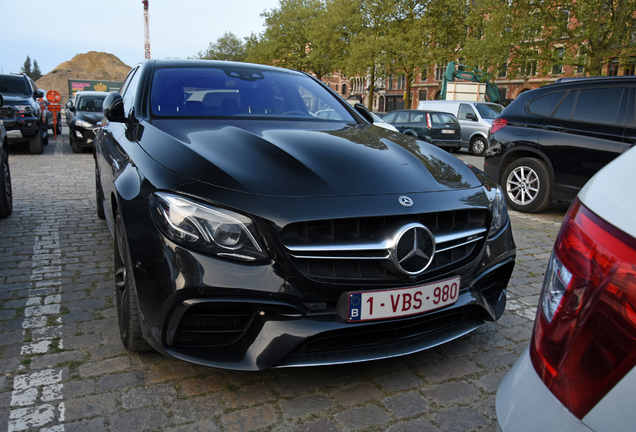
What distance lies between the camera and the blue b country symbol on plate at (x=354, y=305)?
212 centimetres

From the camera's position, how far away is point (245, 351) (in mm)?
2104

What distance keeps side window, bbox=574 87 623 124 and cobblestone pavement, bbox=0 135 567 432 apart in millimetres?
3395

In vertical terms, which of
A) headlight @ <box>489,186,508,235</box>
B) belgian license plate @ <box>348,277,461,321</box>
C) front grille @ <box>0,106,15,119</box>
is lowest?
belgian license plate @ <box>348,277,461,321</box>

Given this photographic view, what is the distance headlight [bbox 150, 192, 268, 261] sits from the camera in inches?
81.4

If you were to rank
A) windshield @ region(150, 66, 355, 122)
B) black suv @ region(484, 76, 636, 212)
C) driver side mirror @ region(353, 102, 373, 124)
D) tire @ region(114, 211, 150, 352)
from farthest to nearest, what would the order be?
black suv @ region(484, 76, 636, 212), driver side mirror @ region(353, 102, 373, 124), windshield @ region(150, 66, 355, 122), tire @ region(114, 211, 150, 352)

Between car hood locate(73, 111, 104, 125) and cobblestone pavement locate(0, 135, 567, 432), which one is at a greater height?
car hood locate(73, 111, 104, 125)

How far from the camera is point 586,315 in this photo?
3.12 feet

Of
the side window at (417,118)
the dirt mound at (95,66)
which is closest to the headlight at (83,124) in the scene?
the side window at (417,118)

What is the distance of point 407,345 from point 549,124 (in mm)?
5133

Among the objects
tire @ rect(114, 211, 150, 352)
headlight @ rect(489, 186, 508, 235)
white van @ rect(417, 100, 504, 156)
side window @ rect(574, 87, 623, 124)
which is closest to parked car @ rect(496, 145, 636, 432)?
headlight @ rect(489, 186, 508, 235)

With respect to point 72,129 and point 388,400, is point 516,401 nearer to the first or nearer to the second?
point 388,400

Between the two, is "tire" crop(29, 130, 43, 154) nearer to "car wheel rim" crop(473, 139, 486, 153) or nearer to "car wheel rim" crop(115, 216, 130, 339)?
"car wheel rim" crop(115, 216, 130, 339)

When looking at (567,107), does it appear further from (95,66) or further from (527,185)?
(95,66)

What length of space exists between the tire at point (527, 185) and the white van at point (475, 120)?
10292 millimetres
